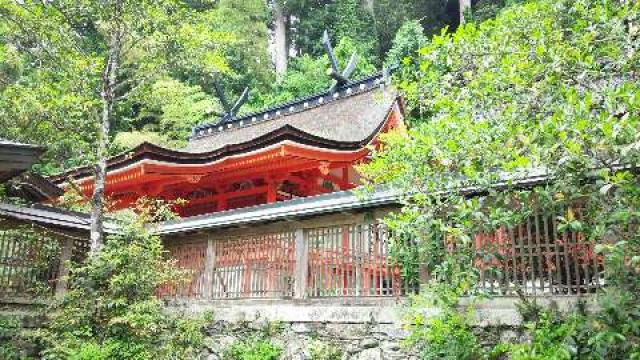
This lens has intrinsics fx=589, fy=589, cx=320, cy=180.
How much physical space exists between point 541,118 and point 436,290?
85.9 inches

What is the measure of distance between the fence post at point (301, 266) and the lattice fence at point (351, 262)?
0.07 m

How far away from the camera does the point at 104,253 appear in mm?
9250

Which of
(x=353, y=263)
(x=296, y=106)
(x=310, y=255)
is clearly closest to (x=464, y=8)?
(x=296, y=106)

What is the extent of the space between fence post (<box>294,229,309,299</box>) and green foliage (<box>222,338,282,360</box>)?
831 millimetres

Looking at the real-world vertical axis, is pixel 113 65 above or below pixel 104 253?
above

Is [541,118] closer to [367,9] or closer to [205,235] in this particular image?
[205,235]

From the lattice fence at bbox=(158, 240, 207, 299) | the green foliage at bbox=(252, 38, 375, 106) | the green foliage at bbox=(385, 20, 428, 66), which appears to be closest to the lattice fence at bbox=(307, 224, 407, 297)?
the lattice fence at bbox=(158, 240, 207, 299)

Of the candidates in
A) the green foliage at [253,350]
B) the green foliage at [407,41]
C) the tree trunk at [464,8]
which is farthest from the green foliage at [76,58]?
the tree trunk at [464,8]

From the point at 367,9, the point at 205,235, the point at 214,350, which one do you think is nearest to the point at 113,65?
the point at 205,235

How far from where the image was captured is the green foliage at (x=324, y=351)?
26.1 ft

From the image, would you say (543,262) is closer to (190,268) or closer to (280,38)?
(190,268)

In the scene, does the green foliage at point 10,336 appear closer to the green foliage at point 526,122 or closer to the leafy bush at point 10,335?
the leafy bush at point 10,335

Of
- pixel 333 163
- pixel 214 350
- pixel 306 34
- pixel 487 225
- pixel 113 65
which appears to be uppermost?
pixel 306 34

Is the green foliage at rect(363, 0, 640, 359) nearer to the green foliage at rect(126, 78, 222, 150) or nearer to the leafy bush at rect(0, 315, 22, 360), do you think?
the leafy bush at rect(0, 315, 22, 360)
